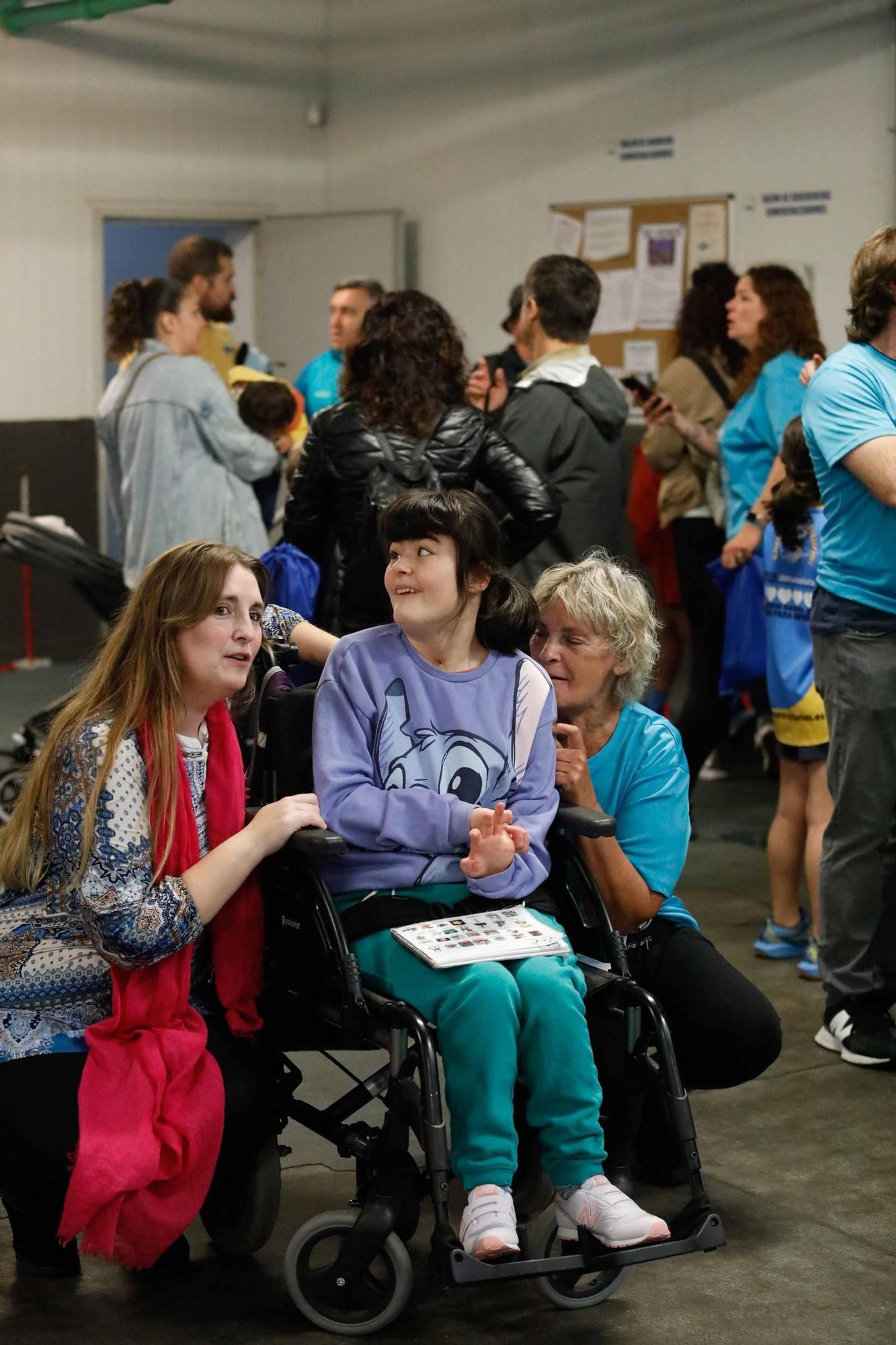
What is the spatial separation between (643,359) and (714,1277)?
553cm

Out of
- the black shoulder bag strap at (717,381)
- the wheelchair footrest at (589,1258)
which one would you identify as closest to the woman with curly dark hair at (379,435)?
the wheelchair footrest at (589,1258)

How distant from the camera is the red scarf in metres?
2.34

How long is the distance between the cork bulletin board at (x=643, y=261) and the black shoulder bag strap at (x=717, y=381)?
1727 millimetres

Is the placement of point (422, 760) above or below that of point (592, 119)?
below

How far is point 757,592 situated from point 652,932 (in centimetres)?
205

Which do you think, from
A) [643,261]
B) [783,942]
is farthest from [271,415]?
[643,261]

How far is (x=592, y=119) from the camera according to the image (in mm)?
7812

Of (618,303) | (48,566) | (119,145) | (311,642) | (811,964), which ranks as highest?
(119,145)

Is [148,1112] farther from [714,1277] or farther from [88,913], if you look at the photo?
[714,1277]

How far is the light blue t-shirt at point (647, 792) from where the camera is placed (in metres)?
2.75

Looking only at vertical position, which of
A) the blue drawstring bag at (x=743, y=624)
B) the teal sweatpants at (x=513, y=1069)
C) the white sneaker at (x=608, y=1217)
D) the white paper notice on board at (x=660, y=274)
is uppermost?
the white paper notice on board at (x=660, y=274)

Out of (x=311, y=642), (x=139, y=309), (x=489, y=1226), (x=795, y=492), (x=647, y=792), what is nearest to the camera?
(x=489, y=1226)

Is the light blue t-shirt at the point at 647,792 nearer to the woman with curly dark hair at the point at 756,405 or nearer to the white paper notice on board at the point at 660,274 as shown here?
the woman with curly dark hair at the point at 756,405

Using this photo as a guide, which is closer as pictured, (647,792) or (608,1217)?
(608,1217)
